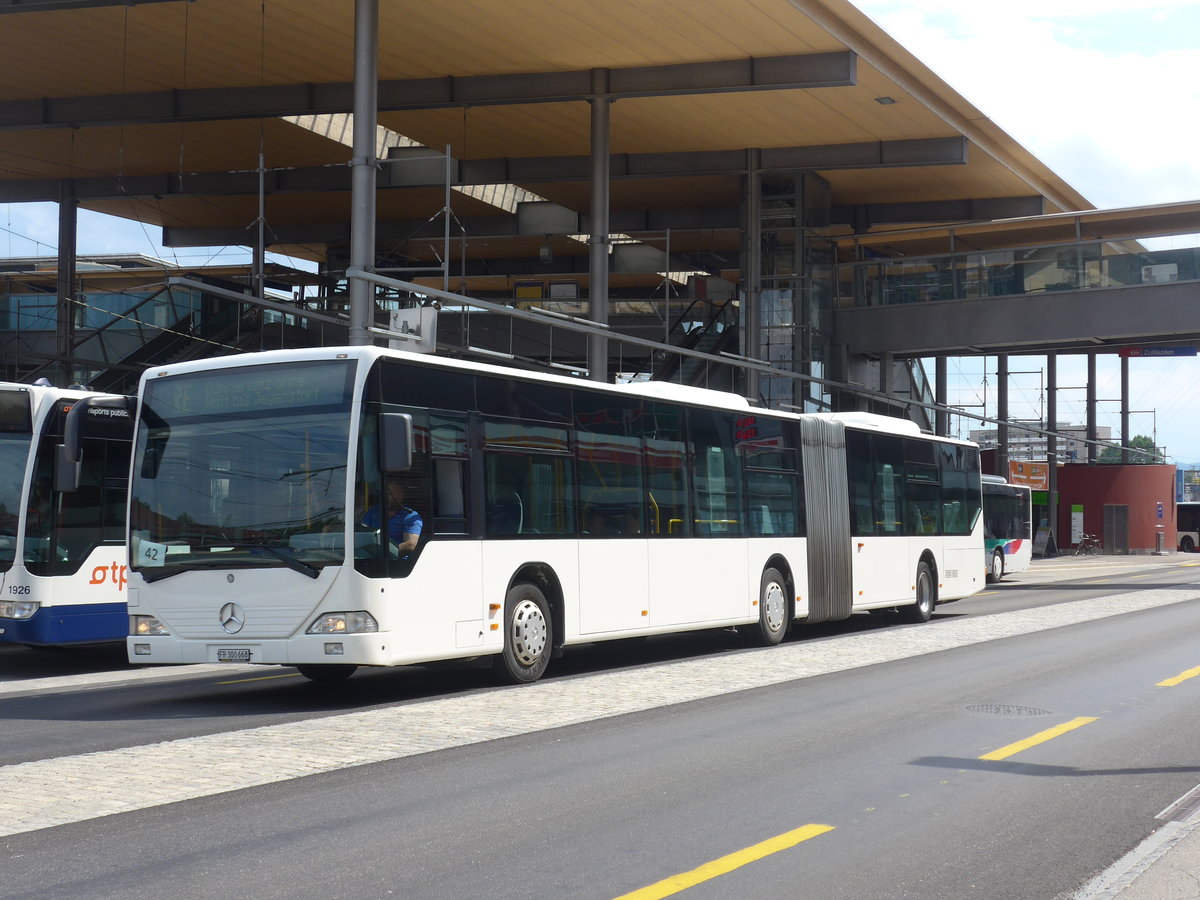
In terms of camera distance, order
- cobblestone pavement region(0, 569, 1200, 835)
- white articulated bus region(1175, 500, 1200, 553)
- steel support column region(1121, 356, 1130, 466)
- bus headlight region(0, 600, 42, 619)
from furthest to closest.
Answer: white articulated bus region(1175, 500, 1200, 553), steel support column region(1121, 356, 1130, 466), bus headlight region(0, 600, 42, 619), cobblestone pavement region(0, 569, 1200, 835)

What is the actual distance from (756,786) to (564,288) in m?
45.2

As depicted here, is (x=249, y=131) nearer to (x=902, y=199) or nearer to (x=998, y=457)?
(x=902, y=199)

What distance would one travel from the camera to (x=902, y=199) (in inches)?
1672

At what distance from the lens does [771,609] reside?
18.9 m

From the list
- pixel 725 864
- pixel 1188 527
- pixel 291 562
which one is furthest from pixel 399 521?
pixel 1188 527

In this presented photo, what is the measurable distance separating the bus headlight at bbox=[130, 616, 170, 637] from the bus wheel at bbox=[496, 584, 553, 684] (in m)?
3.09

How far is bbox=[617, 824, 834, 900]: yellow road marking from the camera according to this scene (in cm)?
589

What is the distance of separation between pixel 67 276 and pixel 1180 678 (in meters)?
32.6

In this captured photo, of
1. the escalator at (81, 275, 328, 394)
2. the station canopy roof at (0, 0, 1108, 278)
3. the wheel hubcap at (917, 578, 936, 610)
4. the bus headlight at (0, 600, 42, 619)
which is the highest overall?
the station canopy roof at (0, 0, 1108, 278)

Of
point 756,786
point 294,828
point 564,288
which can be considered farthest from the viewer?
point 564,288

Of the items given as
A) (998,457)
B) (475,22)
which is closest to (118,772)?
(475,22)

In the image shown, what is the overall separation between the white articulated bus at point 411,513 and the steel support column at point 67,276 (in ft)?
60.1

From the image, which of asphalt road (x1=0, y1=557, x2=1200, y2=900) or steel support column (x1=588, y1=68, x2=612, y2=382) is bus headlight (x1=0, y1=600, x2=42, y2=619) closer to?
asphalt road (x1=0, y1=557, x2=1200, y2=900)

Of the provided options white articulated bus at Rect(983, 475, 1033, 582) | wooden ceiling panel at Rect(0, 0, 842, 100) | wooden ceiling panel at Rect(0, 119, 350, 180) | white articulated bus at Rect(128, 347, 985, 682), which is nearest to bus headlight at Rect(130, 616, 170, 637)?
white articulated bus at Rect(128, 347, 985, 682)
